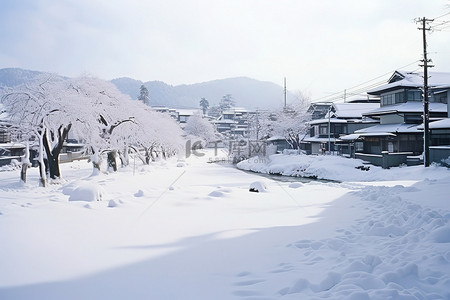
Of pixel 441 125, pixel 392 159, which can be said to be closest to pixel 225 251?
pixel 441 125

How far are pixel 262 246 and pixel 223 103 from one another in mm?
128003

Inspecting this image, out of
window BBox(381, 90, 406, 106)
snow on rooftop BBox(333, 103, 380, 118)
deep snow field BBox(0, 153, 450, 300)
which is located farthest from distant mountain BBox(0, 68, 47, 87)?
snow on rooftop BBox(333, 103, 380, 118)

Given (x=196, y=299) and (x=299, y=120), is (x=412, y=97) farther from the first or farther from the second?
(x=196, y=299)

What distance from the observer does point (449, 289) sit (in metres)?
3.58

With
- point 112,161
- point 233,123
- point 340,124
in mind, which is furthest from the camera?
point 233,123

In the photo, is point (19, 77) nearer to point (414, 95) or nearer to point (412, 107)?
point (412, 107)

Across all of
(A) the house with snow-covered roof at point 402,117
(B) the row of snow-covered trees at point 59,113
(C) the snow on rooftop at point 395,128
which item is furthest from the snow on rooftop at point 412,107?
(B) the row of snow-covered trees at point 59,113

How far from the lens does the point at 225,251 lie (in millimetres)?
5691

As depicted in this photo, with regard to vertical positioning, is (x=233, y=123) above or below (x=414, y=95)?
above

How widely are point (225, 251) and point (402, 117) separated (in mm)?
32127

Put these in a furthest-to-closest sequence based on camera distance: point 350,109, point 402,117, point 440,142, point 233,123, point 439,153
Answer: point 233,123
point 350,109
point 402,117
point 440,142
point 439,153

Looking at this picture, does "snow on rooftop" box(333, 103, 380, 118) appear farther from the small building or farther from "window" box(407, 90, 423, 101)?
the small building

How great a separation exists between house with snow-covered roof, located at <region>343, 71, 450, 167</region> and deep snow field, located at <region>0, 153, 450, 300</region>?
21.7 metres

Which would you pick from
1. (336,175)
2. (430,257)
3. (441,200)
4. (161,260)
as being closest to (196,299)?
(161,260)
